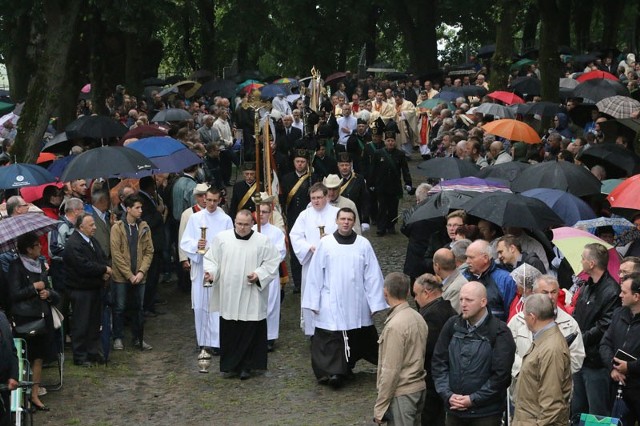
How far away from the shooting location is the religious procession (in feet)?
31.5

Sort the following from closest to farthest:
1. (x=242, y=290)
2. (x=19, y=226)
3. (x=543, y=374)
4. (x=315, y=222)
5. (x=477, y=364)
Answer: (x=543, y=374)
(x=477, y=364)
(x=19, y=226)
(x=242, y=290)
(x=315, y=222)

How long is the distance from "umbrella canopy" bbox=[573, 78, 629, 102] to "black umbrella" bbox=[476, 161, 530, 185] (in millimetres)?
7776

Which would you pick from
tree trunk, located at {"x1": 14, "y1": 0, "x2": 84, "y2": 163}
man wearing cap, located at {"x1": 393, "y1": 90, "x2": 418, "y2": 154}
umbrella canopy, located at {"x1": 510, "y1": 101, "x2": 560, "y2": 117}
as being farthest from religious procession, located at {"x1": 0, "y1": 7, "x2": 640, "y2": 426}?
man wearing cap, located at {"x1": 393, "y1": 90, "x2": 418, "y2": 154}

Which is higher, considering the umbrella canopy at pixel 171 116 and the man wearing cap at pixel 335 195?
the umbrella canopy at pixel 171 116

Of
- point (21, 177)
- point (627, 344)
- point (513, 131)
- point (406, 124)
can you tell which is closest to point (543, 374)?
point (627, 344)

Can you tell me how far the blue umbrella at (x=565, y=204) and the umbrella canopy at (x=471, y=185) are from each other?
0.75m

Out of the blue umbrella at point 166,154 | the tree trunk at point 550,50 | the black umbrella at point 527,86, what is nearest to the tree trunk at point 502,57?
the black umbrella at point 527,86

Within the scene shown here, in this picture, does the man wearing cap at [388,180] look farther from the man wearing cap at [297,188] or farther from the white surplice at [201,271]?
the white surplice at [201,271]

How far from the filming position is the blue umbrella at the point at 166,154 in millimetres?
17188

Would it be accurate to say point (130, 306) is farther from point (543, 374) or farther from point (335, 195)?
point (543, 374)

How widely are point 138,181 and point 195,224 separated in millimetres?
2262

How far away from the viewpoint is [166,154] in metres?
17.4

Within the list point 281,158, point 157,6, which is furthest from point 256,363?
point 157,6

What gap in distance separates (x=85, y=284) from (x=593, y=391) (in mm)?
5823
